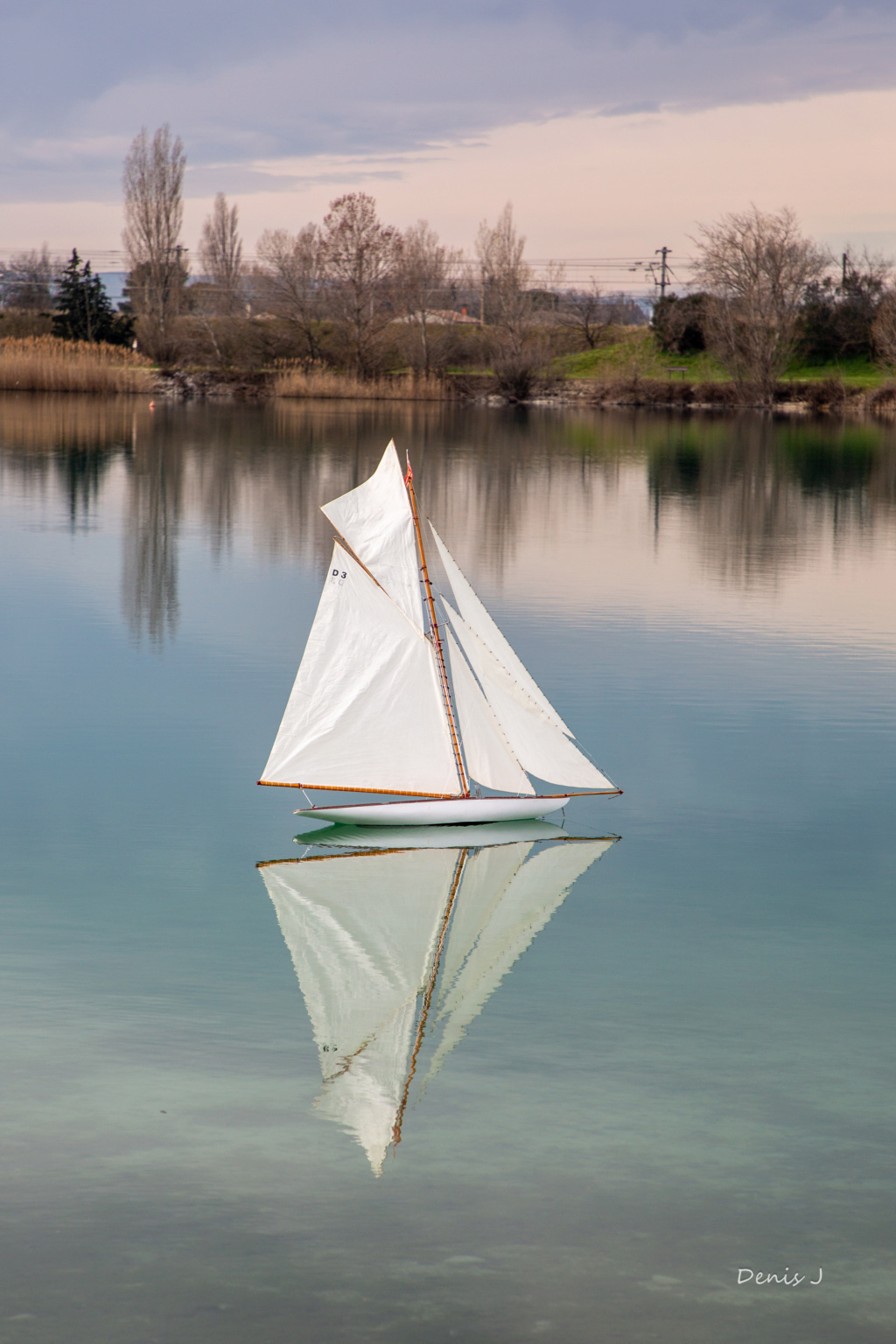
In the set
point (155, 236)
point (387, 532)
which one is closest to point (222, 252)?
point (155, 236)

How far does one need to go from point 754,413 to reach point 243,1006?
7607 centimetres

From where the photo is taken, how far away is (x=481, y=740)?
11.8 m

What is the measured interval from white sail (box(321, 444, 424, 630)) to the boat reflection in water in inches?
83.8

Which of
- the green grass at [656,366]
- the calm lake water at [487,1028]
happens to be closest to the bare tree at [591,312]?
the green grass at [656,366]

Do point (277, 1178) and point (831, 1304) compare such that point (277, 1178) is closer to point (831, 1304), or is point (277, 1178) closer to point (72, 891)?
point (831, 1304)

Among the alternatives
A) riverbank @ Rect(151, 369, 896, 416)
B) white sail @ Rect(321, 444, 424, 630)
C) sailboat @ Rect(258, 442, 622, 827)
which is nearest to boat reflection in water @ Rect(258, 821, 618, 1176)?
sailboat @ Rect(258, 442, 622, 827)

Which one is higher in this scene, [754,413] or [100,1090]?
[754,413]

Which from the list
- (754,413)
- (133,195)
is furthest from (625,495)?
(133,195)

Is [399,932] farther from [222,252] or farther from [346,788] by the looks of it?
Answer: [222,252]

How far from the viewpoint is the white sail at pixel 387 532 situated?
12250mm

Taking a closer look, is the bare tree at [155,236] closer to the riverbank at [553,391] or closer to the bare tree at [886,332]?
the riverbank at [553,391]

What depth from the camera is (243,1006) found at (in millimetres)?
8492

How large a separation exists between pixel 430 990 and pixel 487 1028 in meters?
0.76

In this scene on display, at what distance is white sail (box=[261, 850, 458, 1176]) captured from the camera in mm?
7512
